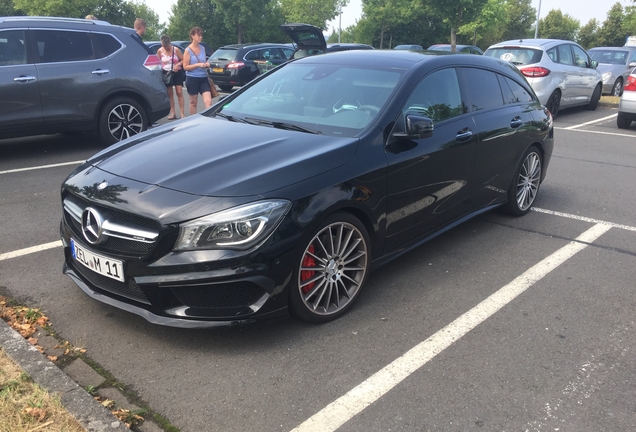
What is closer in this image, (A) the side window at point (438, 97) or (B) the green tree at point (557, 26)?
(A) the side window at point (438, 97)

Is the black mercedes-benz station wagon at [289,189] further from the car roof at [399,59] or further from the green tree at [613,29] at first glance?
the green tree at [613,29]

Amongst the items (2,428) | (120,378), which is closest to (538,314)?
(120,378)

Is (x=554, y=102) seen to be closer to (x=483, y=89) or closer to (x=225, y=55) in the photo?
(x=483, y=89)

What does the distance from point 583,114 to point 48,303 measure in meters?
13.3

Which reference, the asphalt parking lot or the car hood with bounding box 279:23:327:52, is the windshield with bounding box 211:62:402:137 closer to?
the asphalt parking lot

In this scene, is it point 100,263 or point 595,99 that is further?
point 595,99

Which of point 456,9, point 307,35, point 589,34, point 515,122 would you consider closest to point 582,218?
point 515,122

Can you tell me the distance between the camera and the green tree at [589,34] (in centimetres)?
7344

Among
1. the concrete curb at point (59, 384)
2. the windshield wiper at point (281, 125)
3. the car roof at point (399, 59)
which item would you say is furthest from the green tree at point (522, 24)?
the concrete curb at point (59, 384)

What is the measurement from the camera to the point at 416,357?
3.32 meters

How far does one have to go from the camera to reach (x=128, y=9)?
189 feet

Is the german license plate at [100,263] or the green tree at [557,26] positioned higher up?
the green tree at [557,26]

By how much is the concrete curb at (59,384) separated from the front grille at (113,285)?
18.6 inches

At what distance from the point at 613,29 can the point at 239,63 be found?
216 ft
